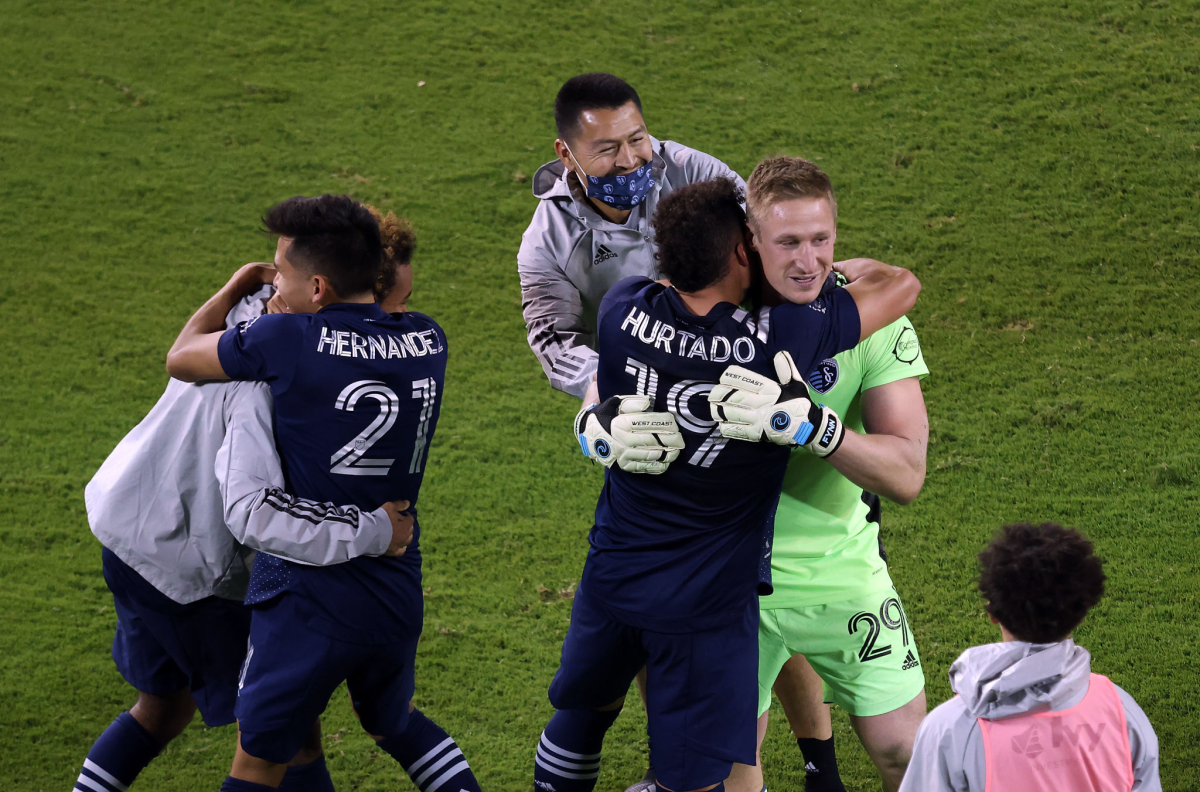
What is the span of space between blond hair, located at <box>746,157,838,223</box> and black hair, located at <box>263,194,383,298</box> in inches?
33.9

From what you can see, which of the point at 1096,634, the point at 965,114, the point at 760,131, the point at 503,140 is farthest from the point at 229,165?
the point at 1096,634

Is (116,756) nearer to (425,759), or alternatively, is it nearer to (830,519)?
(425,759)

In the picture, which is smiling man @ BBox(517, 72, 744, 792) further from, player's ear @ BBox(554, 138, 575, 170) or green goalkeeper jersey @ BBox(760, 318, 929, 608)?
green goalkeeper jersey @ BBox(760, 318, 929, 608)

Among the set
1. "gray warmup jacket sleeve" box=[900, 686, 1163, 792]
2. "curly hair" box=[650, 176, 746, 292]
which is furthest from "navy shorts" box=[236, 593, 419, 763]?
"gray warmup jacket sleeve" box=[900, 686, 1163, 792]

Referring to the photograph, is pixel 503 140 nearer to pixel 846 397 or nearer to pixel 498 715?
pixel 498 715

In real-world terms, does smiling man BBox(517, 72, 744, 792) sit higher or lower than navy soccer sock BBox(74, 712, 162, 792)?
higher

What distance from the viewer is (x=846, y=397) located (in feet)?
8.28

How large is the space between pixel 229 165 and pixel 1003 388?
4866 millimetres

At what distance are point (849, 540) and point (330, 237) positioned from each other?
1389mm

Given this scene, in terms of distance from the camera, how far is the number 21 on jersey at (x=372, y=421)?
93.6 inches

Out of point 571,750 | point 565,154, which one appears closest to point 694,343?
point 571,750

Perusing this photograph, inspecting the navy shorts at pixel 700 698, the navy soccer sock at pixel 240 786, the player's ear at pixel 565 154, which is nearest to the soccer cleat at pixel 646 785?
the navy shorts at pixel 700 698

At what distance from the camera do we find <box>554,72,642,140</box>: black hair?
3.01 m

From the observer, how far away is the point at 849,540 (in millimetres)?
2623
